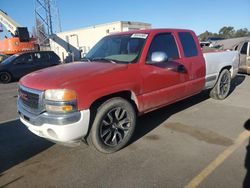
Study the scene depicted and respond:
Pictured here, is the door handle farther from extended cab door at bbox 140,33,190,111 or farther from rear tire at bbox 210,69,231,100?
rear tire at bbox 210,69,231,100

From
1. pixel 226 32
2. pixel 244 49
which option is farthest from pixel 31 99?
pixel 226 32

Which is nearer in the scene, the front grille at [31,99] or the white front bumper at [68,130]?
the white front bumper at [68,130]

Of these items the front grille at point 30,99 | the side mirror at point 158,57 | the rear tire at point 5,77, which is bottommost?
the rear tire at point 5,77

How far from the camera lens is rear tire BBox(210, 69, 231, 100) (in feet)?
21.4

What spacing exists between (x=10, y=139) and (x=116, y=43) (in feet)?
8.96

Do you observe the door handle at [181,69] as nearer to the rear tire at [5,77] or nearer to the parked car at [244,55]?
the parked car at [244,55]

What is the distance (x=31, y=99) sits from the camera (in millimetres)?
3570

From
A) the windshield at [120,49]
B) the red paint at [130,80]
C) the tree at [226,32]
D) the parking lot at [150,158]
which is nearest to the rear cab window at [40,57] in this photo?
the parking lot at [150,158]

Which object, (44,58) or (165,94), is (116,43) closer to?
(165,94)

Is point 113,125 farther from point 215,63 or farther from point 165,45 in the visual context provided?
point 215,63

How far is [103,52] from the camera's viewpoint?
4852 millimetres

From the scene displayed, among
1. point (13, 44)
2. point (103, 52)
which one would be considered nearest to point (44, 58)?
point (13, 44)

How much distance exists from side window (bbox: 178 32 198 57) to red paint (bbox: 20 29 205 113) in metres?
0.12

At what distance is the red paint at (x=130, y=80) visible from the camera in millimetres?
3379
